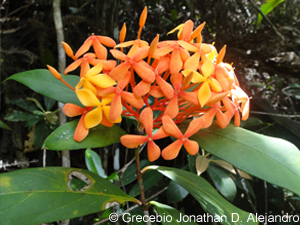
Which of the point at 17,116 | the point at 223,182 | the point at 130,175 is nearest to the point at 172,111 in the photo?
the point at 223,182

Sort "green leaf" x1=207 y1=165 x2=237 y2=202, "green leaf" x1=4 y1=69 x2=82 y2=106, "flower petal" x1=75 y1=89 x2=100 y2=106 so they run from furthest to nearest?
"green leaf" x1=207 y1=165 x2=237 y2=202 → "green leaf" x1=4 y1=69 x2=82 y2=106 → "flower petal" x1=75 y1=89 x2=100 y2=106

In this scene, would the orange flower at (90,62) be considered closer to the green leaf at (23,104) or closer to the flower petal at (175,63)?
the flower petal at (175,63)

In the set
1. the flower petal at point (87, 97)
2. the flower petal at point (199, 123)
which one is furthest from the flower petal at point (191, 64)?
the flower petal at point (87, 97)

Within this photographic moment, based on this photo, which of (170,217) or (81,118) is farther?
(170,217)

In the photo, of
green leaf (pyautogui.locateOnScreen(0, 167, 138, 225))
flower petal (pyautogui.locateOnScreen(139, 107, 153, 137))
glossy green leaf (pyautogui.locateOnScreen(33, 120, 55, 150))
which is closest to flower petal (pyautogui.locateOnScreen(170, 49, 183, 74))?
flower petal (pyautogui.locateOnScreen(139, 107, 153, 137))

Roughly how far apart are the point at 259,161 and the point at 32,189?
522 millimetres

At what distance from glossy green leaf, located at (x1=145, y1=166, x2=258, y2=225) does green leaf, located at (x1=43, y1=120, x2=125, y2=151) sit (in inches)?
A: 7.4

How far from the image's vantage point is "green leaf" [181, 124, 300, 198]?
1.50 feet

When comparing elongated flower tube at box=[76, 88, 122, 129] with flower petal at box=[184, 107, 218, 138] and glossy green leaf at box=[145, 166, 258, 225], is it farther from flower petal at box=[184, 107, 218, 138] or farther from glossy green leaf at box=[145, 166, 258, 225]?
glossy green leaf at box=[145, 166, 258, 225]

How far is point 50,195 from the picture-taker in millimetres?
528

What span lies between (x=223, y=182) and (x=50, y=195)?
2.05ft

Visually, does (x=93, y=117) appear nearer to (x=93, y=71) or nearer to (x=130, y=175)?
(x=93, y=71)

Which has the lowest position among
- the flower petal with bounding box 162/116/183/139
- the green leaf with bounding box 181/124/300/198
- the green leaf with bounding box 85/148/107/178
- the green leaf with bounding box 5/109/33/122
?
the green leaf with bounding box 85/148/107/178

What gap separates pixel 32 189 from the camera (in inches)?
20.2
